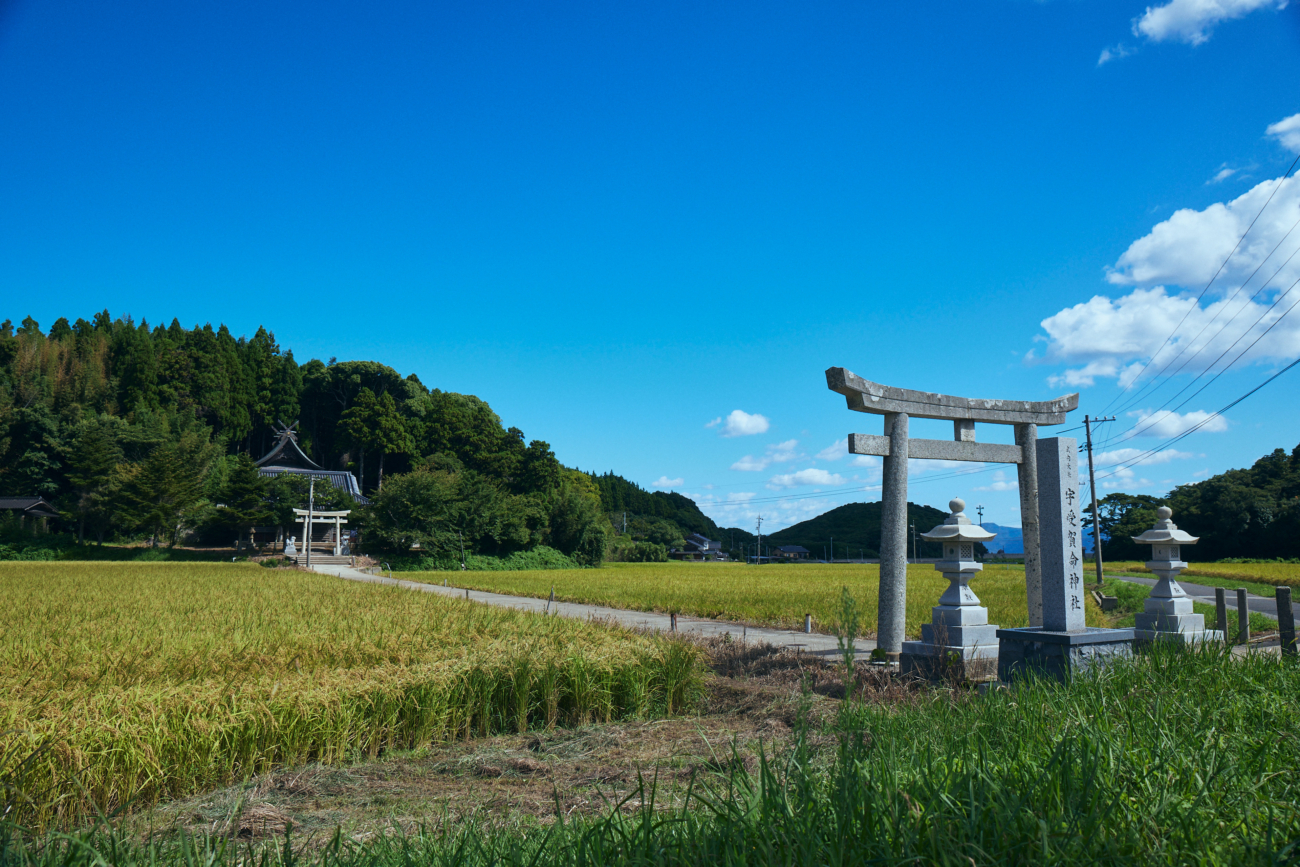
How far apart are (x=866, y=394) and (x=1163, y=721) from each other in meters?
5.83

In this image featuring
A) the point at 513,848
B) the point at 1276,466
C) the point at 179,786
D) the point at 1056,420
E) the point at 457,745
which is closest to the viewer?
the point at 513,848

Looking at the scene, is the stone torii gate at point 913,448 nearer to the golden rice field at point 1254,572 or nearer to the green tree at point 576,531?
the golden rice field at point 1254,572

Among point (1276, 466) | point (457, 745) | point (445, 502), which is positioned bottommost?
point (457, 745)

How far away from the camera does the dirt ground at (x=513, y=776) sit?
3586 mm

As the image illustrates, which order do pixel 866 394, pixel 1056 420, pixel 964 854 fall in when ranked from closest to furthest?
pixel 964 854, pixel 866 394, pixel 1056 420

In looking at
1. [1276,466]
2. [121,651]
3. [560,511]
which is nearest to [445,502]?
[560,511]

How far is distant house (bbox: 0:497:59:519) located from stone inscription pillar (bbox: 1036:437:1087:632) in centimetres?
4823

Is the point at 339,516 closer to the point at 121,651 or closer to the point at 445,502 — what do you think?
the point at 445,502

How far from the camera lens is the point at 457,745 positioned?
5.45 m

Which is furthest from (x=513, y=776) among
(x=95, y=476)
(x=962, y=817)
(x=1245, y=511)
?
(x=1245, y=511)

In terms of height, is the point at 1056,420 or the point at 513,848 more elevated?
the point at 1056,420

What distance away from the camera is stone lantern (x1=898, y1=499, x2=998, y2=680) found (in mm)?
7031

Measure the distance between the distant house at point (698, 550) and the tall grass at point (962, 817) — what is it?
84897mm

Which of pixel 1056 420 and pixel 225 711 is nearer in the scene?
pixel 225 711
